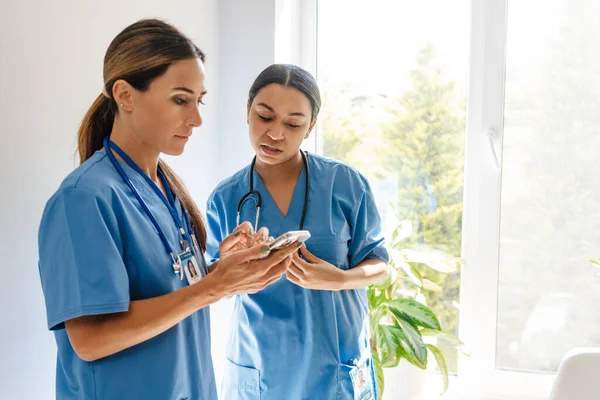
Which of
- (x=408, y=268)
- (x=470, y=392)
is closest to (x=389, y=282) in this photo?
(x=408, y=268)

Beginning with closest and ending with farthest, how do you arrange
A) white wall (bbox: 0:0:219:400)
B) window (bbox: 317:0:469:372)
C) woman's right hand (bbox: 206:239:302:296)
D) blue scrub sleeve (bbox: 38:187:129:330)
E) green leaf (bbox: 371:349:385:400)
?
blue scrub sleeve (bbox: 38:187:129:330) → woman's right hand (bbox: 206:239:302:296) → white wall (bbox: 0:0:219:400) → green leaf (bbox: 371:349:385:400) → window (bbox: 317:0:469:372)

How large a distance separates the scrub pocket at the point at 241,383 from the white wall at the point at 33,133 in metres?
0.44

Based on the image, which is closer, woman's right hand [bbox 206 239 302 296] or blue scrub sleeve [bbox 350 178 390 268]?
woman's right hand [bbox 206 239 302 296]

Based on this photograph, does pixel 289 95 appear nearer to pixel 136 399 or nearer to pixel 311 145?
pixel 136 399

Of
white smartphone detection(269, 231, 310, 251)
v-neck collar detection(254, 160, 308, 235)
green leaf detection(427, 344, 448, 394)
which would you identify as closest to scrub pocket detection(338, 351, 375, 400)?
v-neck collar detection(254, 160, 308, 235)

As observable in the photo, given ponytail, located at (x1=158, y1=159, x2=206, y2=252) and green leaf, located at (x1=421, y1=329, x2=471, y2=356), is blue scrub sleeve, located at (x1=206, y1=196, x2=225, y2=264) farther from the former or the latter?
green leaf, located at (x1=421, y1=329, x2=471, y2=356)

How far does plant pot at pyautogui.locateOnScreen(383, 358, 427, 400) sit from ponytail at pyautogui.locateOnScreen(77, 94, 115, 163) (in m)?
1.51

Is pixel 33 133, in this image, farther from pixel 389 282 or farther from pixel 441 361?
pixel 441 361

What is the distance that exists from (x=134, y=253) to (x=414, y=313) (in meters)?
1.39

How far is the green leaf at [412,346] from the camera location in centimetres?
223

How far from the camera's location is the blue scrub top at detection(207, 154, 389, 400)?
1.62 meters

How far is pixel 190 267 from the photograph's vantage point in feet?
4.12

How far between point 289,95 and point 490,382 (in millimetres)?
1607

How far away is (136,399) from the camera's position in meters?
1.13
